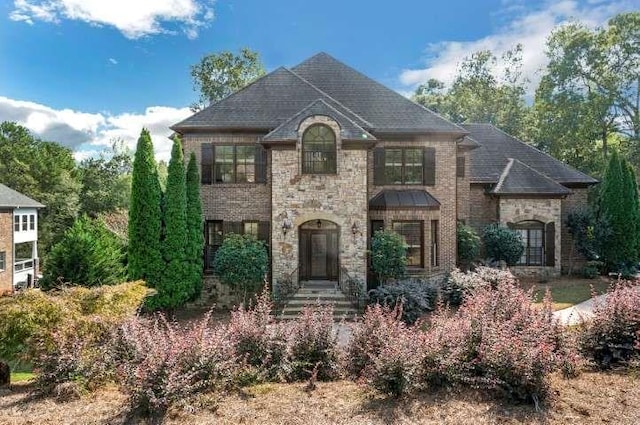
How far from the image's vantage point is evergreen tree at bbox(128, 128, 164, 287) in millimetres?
13344

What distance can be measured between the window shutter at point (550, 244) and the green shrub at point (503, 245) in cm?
192

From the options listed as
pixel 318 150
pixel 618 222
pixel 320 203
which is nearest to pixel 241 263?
pixel 320 203

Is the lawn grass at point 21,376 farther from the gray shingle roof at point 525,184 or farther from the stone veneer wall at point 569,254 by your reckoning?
the stone veneer wall at point 569,254

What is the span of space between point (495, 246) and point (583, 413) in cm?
1287

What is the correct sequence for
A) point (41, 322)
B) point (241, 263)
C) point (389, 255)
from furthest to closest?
point (389, 255), point (241, 263), point (41, 322)

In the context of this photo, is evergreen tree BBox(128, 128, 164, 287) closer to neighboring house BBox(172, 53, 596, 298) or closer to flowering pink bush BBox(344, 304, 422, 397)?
neighboring house BBox(172, 53, 596, 298)

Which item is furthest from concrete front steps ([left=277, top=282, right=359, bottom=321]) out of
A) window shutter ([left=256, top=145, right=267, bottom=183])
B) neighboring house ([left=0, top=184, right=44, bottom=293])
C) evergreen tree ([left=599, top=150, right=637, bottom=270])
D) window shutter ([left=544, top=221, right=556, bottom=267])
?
neighboring house ([left=0, top=184, right=44, bottom=293])

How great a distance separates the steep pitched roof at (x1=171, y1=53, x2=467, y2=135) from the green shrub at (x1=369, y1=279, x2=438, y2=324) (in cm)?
626

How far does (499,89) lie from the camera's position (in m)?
39.8

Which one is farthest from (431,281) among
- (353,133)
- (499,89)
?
(499,89)

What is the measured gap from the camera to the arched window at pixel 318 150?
14.9 m

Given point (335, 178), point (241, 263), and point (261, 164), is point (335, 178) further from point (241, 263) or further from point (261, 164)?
point (241, 263)

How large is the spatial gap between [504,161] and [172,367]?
19579 millimetres

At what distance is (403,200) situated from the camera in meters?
15.8
